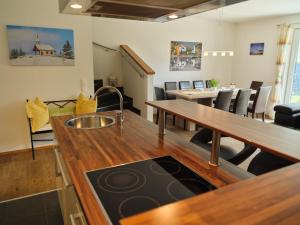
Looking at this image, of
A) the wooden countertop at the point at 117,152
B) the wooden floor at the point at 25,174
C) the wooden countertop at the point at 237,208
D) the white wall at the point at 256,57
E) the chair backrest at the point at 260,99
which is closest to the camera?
the wooden countertop at the point at 237,208

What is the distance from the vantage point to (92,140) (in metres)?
1.78

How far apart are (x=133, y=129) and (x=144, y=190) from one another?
953 mm

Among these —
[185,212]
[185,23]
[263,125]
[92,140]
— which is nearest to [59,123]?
[92,140]

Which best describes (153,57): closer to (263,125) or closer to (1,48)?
(1,48)

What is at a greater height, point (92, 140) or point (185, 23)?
point (185, 23)

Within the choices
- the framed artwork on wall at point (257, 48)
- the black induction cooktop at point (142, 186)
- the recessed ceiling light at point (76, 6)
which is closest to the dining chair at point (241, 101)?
the framed artwork on wall at point (257, 48)

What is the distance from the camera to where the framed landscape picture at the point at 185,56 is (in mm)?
6398

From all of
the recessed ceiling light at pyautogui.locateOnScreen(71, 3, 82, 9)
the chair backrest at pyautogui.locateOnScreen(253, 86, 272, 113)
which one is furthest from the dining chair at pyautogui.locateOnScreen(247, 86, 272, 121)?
the recessed ceiling light at pyautogui.locateOnScreen(71, 3, 82, 9)

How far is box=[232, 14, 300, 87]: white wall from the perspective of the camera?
6188 mm

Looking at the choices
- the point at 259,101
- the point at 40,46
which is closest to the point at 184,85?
the point at 259,101

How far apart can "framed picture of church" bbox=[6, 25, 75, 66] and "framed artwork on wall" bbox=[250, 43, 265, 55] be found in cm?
510

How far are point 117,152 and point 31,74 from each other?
8.87ft

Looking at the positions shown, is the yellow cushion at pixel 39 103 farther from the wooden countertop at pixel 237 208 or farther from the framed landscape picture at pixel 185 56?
the framed landscape picture at pixel 185 56

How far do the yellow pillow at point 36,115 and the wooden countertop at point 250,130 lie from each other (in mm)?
2259
